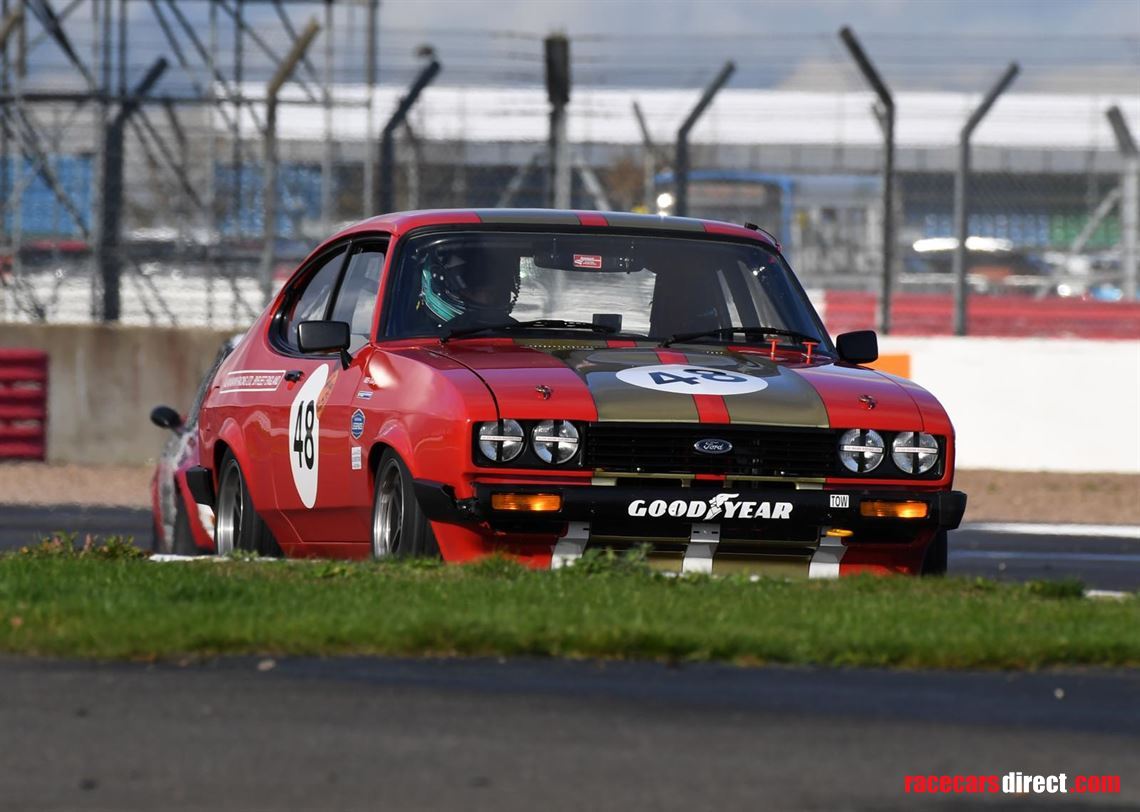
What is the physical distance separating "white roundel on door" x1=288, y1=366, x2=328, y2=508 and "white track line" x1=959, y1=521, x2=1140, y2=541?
6.41 m

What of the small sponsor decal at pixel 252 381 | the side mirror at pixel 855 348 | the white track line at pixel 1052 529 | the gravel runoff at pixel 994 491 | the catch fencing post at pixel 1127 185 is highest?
the catch fencing post at pixel 1127 185

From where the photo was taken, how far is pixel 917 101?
77.1ft

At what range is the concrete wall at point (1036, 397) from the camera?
57.2ft

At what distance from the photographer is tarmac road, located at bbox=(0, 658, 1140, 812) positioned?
4277 mm

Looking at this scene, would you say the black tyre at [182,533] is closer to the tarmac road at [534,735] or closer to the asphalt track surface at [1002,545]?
the asphalt track surface at [1002,545]

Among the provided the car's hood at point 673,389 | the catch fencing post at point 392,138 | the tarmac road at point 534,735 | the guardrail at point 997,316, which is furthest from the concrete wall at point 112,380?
the tarmac road at point 534,735

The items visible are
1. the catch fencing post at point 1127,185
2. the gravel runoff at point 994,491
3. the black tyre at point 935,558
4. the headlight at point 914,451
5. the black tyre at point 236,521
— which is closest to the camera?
the headlight at point 914,451

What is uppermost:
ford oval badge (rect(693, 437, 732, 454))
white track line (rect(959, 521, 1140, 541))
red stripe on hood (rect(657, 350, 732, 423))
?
red stripe on hood (rect(657, 350, 732, 423))

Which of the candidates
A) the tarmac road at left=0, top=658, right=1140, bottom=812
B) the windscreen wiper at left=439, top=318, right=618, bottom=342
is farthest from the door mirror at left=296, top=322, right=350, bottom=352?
the tarmac road at left=0, top=658, right=1140, bottom=812

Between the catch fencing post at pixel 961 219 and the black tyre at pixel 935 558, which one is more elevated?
the catch fencing post at pixel 961 219

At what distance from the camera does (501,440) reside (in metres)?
7.26

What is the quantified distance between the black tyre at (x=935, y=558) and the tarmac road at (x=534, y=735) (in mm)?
2104

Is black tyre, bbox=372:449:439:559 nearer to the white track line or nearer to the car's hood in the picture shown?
the car's hood

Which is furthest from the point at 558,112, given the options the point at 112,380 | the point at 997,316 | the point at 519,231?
the point at 519,231
